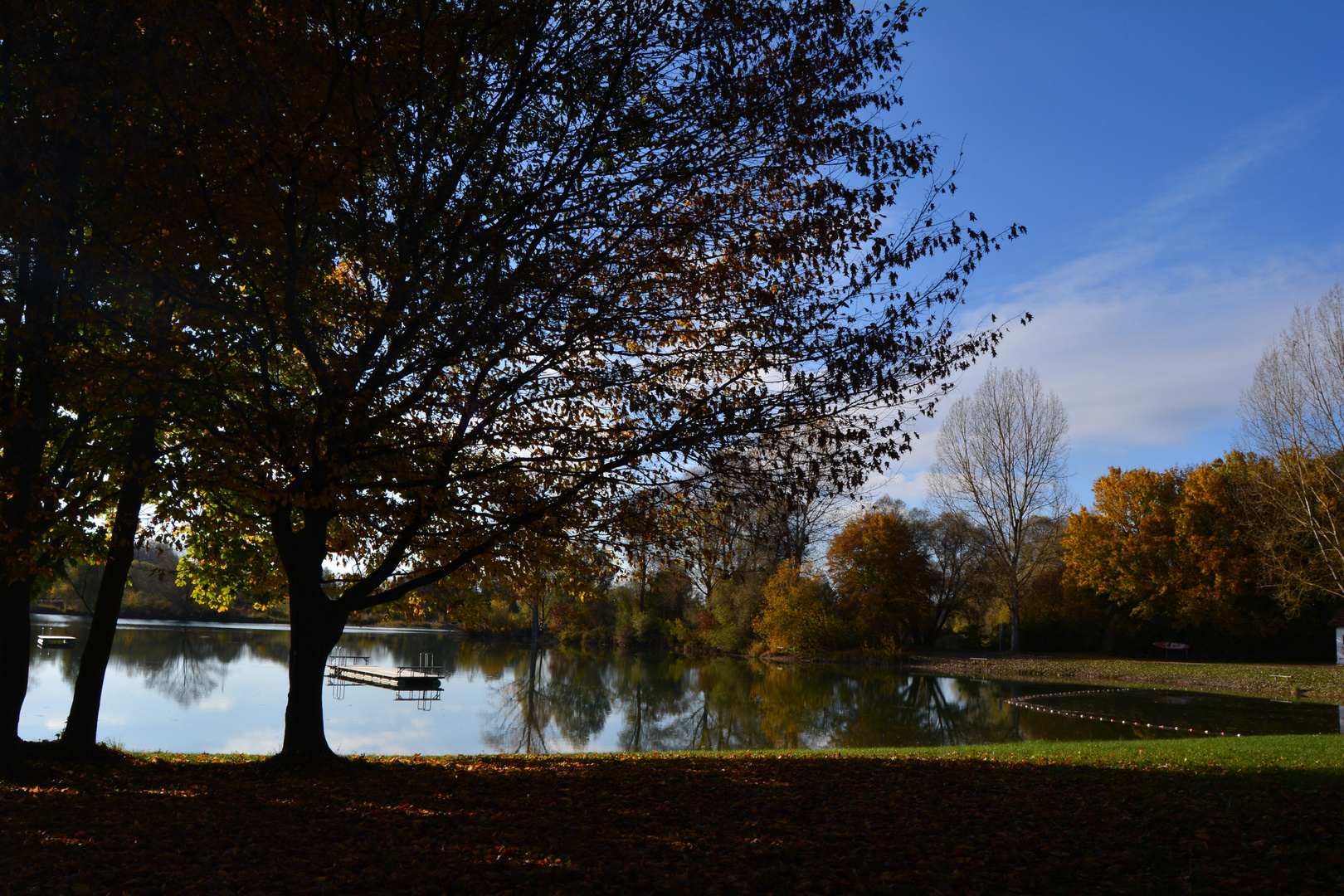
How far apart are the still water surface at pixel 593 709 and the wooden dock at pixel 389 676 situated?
1.92ft

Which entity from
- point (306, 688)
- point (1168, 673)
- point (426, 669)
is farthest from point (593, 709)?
point (1168, 673)

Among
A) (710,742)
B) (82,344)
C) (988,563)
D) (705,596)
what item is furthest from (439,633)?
(82,344)

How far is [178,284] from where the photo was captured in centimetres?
666

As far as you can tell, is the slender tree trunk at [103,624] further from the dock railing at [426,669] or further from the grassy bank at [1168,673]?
the grassy bank at [1168,673]

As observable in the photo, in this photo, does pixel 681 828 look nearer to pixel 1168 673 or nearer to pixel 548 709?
pixel 548 709

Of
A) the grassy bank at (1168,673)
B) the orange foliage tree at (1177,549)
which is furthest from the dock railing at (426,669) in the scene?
the orange foliage tree at (1177,549)

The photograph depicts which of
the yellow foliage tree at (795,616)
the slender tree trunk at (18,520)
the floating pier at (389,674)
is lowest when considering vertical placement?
the floating pier at (389,674)

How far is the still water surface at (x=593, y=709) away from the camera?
1584cm

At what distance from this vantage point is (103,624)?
9.28m

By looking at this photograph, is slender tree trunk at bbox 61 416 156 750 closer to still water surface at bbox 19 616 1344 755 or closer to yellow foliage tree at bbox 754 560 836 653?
still water surface at bbox 19 616 1344 755

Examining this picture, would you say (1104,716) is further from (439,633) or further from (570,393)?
(439,633)

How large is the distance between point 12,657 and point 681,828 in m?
7.89

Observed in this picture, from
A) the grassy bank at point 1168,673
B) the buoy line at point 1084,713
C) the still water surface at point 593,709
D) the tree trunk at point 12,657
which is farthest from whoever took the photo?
the grassy bank at point 1168,673

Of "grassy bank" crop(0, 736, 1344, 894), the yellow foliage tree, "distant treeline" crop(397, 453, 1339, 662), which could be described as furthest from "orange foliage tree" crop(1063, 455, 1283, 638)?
"grassy bank" crop(0, 736, 1344, 894)
